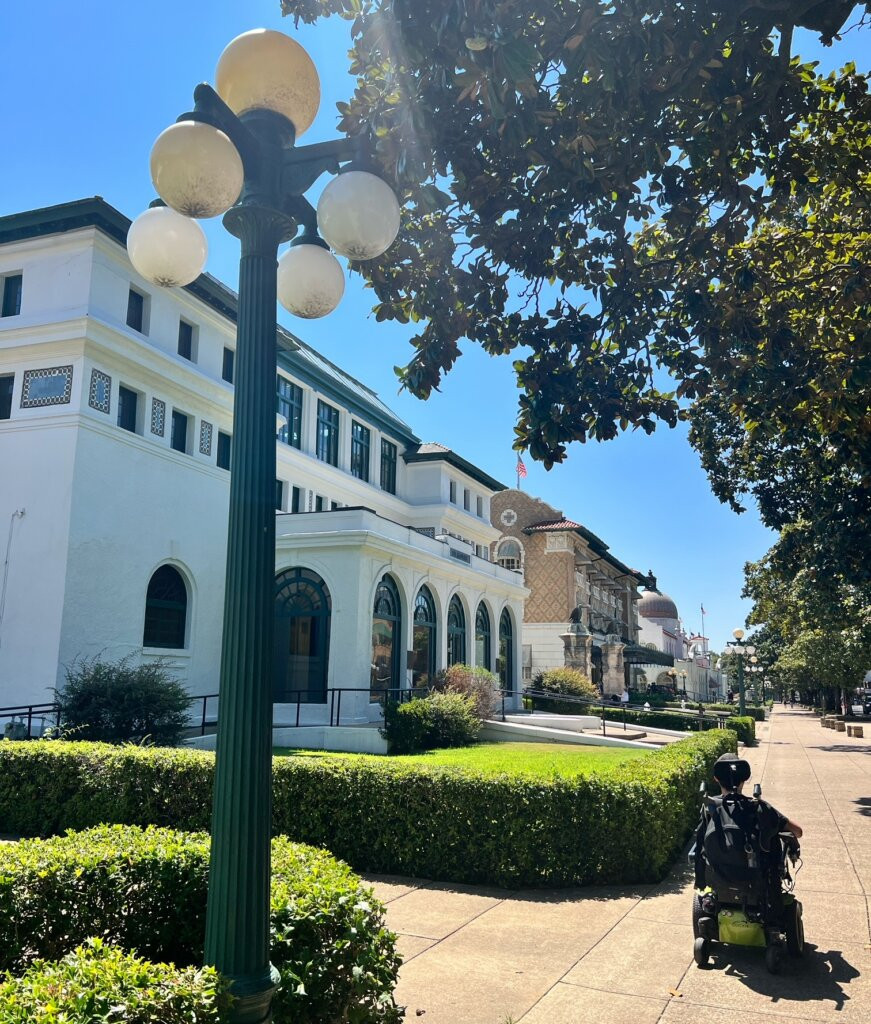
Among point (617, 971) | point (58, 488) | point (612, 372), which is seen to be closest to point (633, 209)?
point (612, 372)

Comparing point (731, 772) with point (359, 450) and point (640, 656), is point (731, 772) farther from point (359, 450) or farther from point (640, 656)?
point (640, 656)

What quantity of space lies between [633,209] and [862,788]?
45.1 ft

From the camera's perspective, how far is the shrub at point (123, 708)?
15836 mm

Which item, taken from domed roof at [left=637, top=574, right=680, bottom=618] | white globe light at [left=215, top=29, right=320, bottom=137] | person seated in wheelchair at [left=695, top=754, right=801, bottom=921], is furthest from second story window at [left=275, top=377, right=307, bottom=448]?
domed roof at [left=637, top=574, right=680, bottom=618]

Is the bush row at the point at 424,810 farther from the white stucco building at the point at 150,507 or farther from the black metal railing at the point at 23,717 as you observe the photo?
the white stucco building at the point at 150,507

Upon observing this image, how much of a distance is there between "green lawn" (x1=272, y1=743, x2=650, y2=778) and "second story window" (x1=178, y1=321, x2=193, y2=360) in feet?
35.6

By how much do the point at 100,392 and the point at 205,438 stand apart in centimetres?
409

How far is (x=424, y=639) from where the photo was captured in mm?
26922

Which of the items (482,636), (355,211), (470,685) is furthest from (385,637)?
(355,211)

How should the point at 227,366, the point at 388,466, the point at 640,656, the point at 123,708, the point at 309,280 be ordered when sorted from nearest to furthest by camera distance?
the point at 309,280
the point at 123,708
the point at 227,366
the point at 388,466
the point at 640,656

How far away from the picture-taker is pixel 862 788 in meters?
16.4

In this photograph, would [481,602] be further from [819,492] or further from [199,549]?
[819,492]

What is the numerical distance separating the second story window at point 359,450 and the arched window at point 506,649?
346 inches

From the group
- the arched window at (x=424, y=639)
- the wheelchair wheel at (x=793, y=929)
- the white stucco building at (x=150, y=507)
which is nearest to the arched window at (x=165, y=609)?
the white stucco building at (x=150, y=507)
